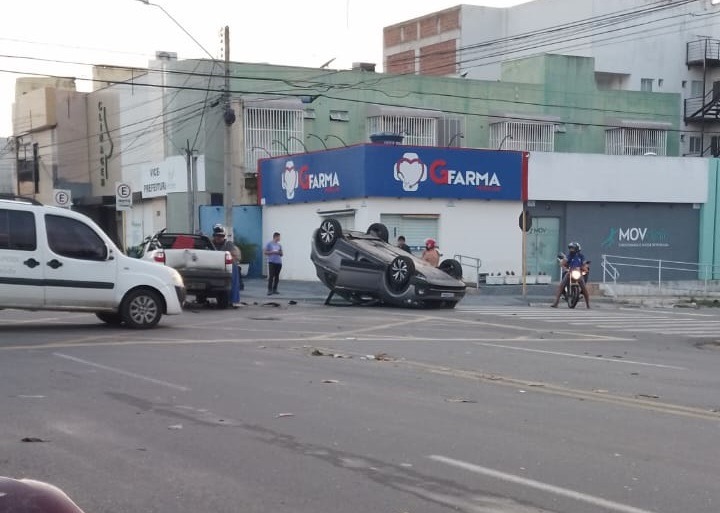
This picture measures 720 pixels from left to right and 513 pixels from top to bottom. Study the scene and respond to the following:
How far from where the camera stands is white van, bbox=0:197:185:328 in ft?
46.7

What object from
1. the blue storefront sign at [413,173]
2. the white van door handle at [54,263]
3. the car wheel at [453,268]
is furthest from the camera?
the blue storefront sign at [413,173]

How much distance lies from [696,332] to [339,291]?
Result: 27.6 feet

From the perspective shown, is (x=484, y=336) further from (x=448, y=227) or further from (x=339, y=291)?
(x=448, y=227)

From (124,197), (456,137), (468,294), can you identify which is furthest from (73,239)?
(456,137)

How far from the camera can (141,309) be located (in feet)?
49.9

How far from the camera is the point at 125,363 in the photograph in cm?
1113

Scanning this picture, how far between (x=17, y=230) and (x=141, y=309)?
2.36 meters

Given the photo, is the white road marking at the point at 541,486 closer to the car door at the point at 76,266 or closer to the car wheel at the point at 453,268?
the car door at the point at 76,266

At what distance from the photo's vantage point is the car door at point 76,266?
1447 centimetres

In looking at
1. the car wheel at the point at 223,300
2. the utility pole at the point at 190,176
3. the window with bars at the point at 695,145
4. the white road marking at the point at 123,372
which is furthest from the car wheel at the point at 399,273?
the window with bars at the point at 695,145

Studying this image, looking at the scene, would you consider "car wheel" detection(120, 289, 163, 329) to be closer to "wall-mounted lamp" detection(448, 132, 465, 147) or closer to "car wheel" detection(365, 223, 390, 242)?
"car wheel" detection(365, 223, 390, 242)

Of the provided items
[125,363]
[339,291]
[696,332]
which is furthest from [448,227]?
[125,363]

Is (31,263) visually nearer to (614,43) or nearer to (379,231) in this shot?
(379,231)

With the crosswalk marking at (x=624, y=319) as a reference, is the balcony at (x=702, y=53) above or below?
above
